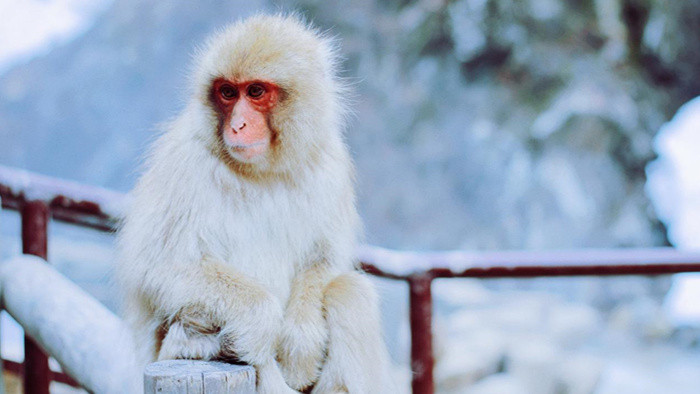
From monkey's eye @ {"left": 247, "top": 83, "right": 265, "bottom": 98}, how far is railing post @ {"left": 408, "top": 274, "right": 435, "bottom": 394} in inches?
33.6

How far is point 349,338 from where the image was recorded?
5.22ft

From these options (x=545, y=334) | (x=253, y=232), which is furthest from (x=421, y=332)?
(x=545, y=334)

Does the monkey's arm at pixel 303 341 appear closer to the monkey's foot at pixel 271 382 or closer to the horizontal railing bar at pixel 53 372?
the monkey's foot at pixel 271 382

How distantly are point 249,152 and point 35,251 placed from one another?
104cm

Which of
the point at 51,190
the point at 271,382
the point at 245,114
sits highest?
the point at 51,190

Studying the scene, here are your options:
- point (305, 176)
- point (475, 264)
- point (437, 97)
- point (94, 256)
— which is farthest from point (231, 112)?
point (94, 256)

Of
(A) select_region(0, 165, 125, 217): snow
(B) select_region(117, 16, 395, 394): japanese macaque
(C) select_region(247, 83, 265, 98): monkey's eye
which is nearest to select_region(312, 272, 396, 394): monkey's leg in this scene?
(B) select_region(117, 16, 395, 394): japanese macaque

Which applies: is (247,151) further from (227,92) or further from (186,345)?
(186,345)

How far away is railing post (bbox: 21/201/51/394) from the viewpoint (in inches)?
86.9

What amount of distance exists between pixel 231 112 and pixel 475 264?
1038 millimetres

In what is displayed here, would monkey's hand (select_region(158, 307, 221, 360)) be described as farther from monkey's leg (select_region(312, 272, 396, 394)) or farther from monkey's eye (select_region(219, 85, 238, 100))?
monkey's eye (select_region(219, 85, 238, 100))

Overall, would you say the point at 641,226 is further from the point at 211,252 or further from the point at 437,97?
the point at 211,252

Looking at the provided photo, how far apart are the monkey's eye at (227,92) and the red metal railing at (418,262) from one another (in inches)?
32.0

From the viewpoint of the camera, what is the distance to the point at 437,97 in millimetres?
14523
